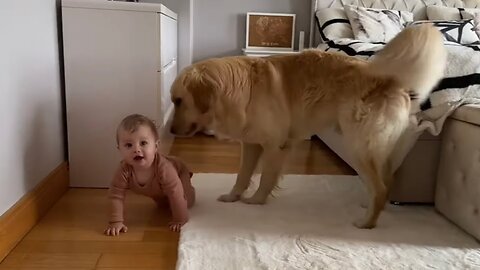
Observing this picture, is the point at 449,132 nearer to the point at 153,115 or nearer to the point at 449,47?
the point at 449,47

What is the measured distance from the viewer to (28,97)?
5.15 feet

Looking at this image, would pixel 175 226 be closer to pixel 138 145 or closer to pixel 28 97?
pixel 138 145

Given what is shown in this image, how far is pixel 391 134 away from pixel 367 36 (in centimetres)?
166

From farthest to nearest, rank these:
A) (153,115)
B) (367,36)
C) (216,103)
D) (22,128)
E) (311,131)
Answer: (367,36) → (153,115) → (311,131) → (216,103) → (22,128)

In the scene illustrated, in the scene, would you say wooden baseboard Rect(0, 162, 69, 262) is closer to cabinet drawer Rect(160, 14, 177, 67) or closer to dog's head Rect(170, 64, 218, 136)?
dog's head Rect(170, 64, 218, 136)

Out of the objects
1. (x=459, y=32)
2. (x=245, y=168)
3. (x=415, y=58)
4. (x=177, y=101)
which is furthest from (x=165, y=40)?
(x=459, y=32)

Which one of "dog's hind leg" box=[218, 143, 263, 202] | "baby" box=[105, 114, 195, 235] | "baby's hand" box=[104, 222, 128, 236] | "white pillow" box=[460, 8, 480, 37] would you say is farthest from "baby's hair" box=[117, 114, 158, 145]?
"white pillow" box=[460, 8, 480, 37]

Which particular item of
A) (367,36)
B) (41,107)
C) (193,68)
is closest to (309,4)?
(367,36)

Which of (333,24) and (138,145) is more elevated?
(333,24)

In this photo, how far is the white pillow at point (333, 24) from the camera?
10.7 feet

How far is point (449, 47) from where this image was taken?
72.2 inches

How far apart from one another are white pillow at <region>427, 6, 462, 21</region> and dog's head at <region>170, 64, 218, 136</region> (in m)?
2.50

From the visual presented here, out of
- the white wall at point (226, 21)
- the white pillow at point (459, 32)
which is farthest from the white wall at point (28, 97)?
the white pillow at point (459, 32)

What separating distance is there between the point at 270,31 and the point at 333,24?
0.60m
